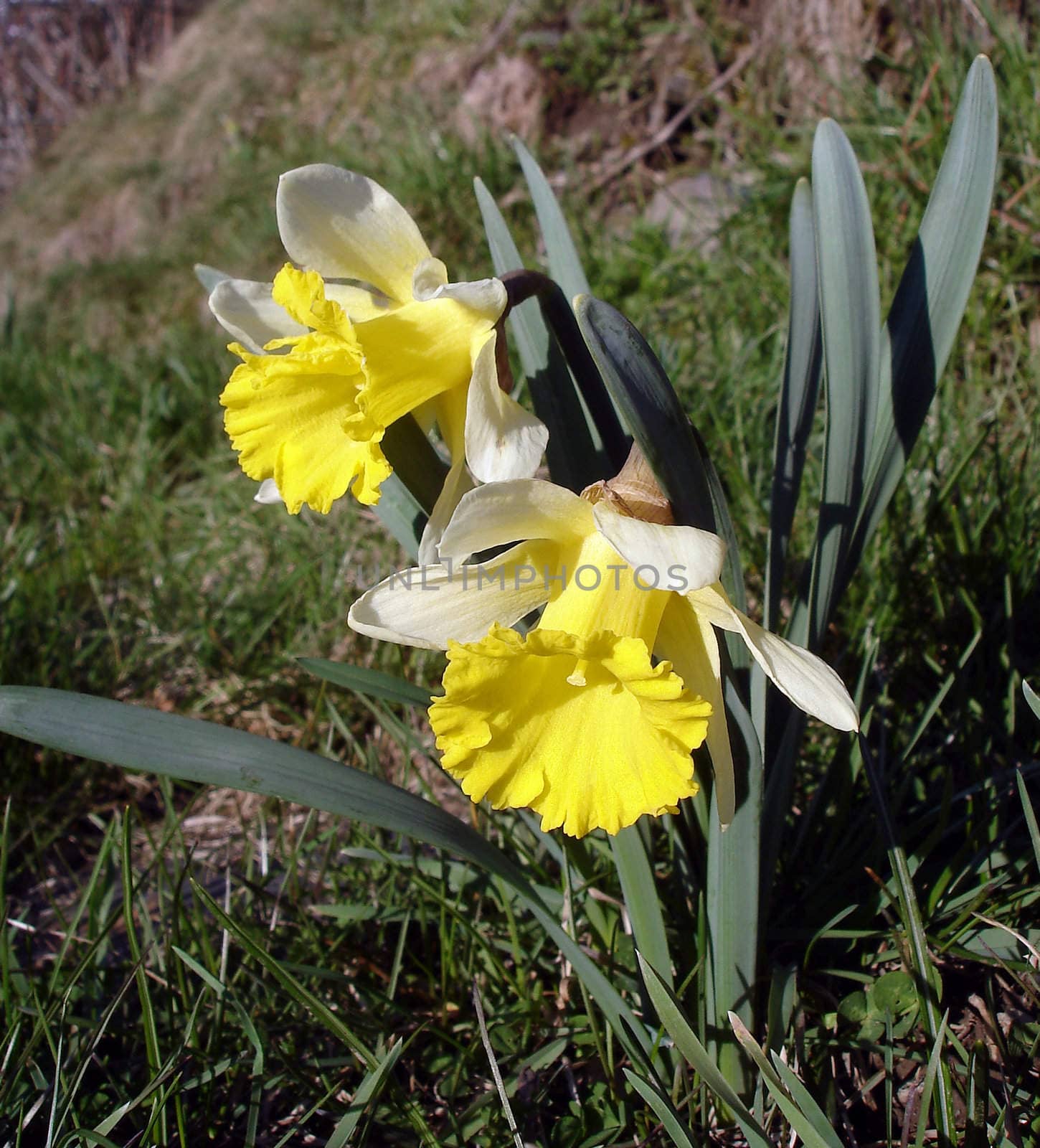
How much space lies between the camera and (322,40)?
6.85 meters

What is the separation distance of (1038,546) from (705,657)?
1.03 m

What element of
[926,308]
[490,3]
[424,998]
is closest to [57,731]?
[424,998]

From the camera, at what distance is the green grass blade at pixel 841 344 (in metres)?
1.09

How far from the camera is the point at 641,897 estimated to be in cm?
116

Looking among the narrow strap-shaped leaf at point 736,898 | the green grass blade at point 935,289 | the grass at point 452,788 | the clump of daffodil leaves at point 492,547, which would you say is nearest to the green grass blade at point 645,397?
the clump of daffodil leaves at point 492,547

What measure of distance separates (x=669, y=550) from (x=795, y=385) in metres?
0.53

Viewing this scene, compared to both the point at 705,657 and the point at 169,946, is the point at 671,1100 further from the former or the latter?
the point at 169,946

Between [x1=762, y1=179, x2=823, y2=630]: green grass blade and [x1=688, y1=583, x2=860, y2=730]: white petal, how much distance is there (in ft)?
1.06

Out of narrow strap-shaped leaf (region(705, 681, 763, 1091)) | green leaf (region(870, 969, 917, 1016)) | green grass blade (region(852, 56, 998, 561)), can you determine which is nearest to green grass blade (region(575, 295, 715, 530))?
narrow strap-shaped leaf (region(705, 681, 763, 1091))

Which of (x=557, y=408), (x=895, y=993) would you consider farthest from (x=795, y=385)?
(x=895, y=993)

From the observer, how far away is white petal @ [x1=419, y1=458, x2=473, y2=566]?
1033 mm

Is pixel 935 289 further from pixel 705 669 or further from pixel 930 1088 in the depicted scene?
pixel 930 1088

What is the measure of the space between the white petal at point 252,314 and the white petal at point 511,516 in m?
0.44

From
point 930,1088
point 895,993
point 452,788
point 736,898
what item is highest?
point 736,898
